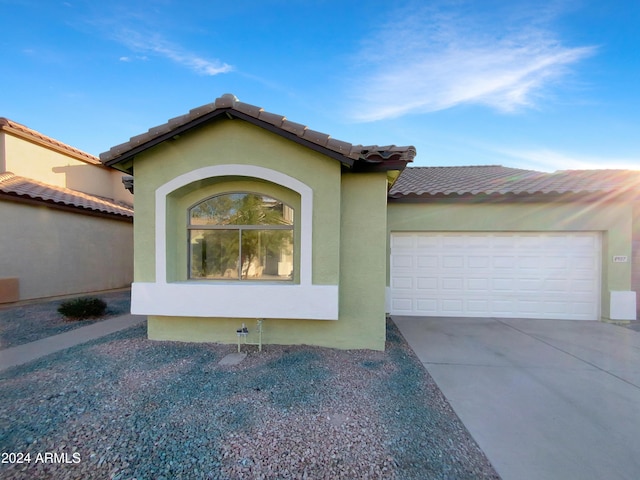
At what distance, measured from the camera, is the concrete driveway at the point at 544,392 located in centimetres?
291

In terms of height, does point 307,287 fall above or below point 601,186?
below

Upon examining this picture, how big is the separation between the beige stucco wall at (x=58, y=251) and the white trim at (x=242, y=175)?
8.24 m

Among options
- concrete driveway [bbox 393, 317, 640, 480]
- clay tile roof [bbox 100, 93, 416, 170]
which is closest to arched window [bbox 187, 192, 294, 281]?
clay tile roof [bbox 100, 93, 416, 170]

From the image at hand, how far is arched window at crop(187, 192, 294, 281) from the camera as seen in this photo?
5.88 meters

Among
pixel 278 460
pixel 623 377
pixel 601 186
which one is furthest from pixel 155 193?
pixel 601 186

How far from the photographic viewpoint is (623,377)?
463 cm

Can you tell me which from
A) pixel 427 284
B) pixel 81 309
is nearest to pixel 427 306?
pixel 427 284

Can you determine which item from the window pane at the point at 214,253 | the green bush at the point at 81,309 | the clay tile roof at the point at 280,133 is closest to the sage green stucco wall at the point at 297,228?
the clay tile roof at the point at 280,133

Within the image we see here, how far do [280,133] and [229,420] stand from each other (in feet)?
14.9

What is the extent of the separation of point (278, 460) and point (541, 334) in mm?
7131

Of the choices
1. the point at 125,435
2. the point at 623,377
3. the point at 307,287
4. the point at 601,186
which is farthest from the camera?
the point at 601,186

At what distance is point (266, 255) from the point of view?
5906 mm

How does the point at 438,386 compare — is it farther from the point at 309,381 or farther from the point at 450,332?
the point at 450,332

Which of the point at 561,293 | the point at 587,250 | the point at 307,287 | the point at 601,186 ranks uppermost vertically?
the point at 601,186
